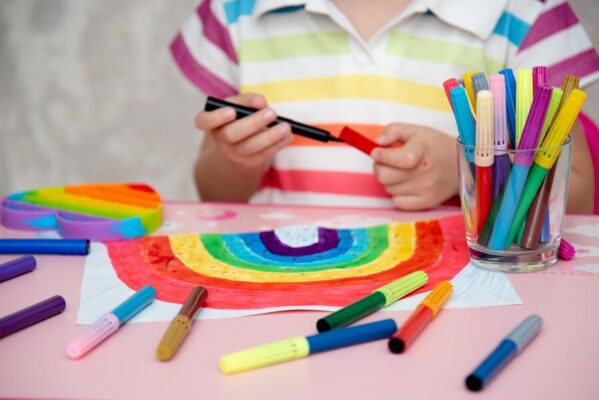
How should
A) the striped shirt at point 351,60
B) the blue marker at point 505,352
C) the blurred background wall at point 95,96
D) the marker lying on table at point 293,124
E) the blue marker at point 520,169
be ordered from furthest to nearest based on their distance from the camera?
the blurred background wall at point 95,96
the striped shirt at point 351,60
the marker lying on table at point 293,124
the blue marker at point 520,169
the blue marker at point 505,352

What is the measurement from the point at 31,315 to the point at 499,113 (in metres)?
0.29

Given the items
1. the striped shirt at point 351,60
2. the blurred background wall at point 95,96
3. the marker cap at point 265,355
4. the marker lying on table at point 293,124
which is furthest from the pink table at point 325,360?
the blurred background wall at point 95,96

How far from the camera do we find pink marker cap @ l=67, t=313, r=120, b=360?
378 millimetres

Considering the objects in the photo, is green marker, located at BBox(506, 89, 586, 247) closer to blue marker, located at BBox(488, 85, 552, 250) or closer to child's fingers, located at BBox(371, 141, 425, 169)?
blue marker, located at BBox(488, 85, 552, 250)

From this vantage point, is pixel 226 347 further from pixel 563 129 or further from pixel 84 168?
pixel 84 168

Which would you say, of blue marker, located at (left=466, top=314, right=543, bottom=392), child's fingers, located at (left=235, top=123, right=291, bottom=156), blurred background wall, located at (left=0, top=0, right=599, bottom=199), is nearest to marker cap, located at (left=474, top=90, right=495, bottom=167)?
blue marker, located at (left=466, top=314, right=543, bottom=392)

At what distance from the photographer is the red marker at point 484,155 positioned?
43cm

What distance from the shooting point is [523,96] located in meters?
0.45

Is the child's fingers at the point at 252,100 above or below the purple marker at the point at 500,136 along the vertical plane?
below

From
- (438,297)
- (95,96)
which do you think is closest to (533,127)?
(438,297)

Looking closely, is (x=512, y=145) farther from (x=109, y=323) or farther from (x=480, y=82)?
(x=109, y=323)

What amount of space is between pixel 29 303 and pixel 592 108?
3.01 feet

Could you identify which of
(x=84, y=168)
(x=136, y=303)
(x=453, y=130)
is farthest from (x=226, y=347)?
(x=84, y=168)

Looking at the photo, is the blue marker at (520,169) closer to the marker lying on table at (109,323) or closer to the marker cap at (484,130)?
the marker cap at (484,130)
